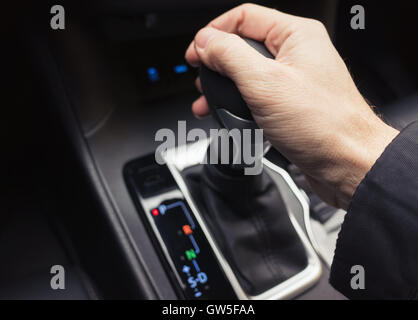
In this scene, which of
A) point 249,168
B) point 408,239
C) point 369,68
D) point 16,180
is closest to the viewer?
point 408,239

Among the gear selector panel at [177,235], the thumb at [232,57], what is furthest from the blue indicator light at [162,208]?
the thumb at [232,57]

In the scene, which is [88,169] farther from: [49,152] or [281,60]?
[281,60]

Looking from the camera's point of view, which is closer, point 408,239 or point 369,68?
point 408,239

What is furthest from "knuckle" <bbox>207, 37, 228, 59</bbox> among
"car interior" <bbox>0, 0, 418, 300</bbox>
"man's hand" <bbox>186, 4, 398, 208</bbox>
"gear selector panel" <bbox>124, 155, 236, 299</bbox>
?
"gear selector panel" <bbox>124, 155, 236, 299</bbox>

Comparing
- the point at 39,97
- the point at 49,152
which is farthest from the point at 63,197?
the point at 39,97

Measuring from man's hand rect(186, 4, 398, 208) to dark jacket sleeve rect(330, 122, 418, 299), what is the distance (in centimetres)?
4

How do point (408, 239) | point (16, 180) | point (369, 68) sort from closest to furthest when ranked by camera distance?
Answer: point (408, 239), point (16, 180), point (369, 68)

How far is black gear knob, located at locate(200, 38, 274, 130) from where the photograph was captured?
475 mm

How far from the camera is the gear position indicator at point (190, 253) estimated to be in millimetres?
582

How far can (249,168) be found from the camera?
0.57 metres

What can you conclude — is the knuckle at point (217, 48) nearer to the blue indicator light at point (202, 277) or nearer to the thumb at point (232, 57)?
the thumb at point (232, 57)

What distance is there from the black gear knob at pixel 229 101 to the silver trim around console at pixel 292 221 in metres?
0.18

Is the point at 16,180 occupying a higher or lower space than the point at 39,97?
lower

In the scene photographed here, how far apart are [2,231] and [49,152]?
0.74 feet
